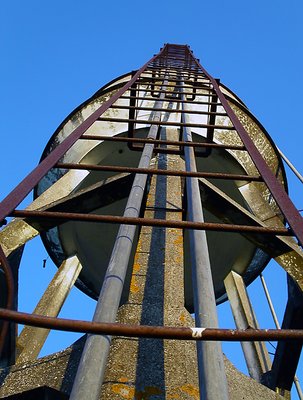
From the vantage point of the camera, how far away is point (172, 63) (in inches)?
380

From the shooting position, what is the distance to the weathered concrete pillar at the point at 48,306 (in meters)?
4.49

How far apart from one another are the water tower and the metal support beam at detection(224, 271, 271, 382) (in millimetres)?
14

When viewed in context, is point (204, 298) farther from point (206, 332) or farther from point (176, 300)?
point (176, 300)

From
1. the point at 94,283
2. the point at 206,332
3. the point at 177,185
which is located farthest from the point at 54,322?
the point at 94,283

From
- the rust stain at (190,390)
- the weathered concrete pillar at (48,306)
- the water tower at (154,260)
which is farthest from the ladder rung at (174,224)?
the weathered concrete pillar at (48,306)

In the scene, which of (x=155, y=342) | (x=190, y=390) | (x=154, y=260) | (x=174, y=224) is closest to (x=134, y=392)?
(x=190, y=390)

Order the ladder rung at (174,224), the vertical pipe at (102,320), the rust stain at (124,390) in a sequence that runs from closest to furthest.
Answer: the vertical pipe at (102,320) < the rust stain at (124,390) < the ladder rung at (174,224)

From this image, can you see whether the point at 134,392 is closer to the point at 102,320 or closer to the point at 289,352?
the point at 102,320

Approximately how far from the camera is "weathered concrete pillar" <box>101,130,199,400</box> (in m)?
Result: 2.00

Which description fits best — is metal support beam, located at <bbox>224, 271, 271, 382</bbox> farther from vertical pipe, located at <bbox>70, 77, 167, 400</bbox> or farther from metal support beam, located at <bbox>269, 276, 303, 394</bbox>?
vertical pipe, located at <bbox>70, 77, 167, 400</bbox>

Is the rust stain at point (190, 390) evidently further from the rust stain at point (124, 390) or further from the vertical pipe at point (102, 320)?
the vertical pipe at point (102, 320)

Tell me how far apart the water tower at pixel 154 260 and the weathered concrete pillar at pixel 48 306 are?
1cm

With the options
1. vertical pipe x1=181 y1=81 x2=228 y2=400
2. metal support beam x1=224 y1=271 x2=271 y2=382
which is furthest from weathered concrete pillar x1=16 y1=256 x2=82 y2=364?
vertical pipe x1=181 y1=81 x2=228 y2=400

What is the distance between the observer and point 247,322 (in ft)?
19.0
